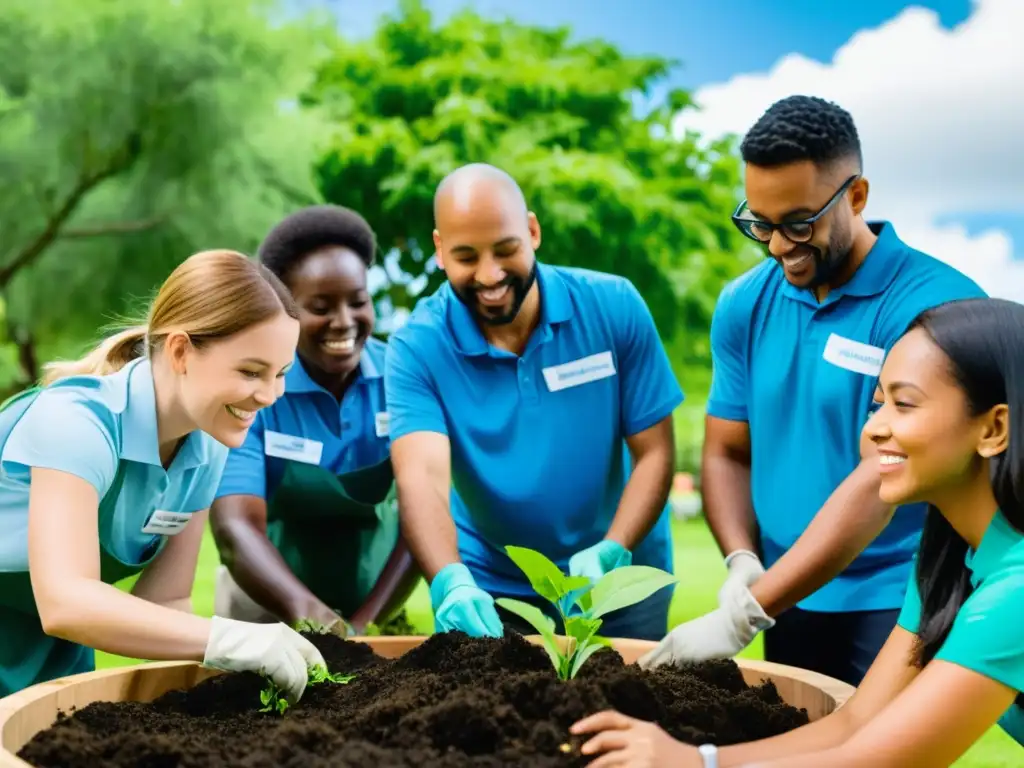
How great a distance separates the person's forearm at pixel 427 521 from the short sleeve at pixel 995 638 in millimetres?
1069

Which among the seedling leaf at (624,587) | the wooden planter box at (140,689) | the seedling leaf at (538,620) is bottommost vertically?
the wooden planter box at (140,689)

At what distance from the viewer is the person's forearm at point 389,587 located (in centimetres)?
257

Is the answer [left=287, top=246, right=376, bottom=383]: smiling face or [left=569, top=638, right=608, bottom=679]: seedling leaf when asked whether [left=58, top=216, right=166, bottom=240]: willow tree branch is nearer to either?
[left=287, top=246, right=376, bottom=383]: smiling face

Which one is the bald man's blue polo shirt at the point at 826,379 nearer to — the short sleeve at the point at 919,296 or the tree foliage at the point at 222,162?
the short sleeve at the point at 919,296

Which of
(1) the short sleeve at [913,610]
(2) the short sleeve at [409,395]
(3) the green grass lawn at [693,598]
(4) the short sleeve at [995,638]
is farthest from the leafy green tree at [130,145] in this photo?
(4) the short sleeve at [995,638]

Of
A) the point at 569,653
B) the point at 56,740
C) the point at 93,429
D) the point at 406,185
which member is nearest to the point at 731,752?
the point at 569,653

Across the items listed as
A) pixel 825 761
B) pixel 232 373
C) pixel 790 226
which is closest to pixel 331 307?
pixel 232 373

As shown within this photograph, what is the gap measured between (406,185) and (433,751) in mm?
11725

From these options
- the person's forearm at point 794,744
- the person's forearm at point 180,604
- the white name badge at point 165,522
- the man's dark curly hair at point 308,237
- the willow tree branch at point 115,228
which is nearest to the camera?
the person's forearm at point 794,744

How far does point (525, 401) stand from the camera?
237cm

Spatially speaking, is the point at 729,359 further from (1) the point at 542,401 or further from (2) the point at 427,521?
(2) the point at 427,521

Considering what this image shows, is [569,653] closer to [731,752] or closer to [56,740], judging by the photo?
[731,752]

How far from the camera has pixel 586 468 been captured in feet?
7.81

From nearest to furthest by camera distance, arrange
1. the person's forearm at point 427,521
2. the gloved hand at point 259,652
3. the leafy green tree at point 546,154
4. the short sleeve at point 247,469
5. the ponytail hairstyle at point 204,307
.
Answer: the gloved hand at point 259,652 → the ponytail hairstyle at point 204,307 → the person's forearm at point 427,521 → the short sleeve at point 247,469 → the leafy green tree at point 546,154
